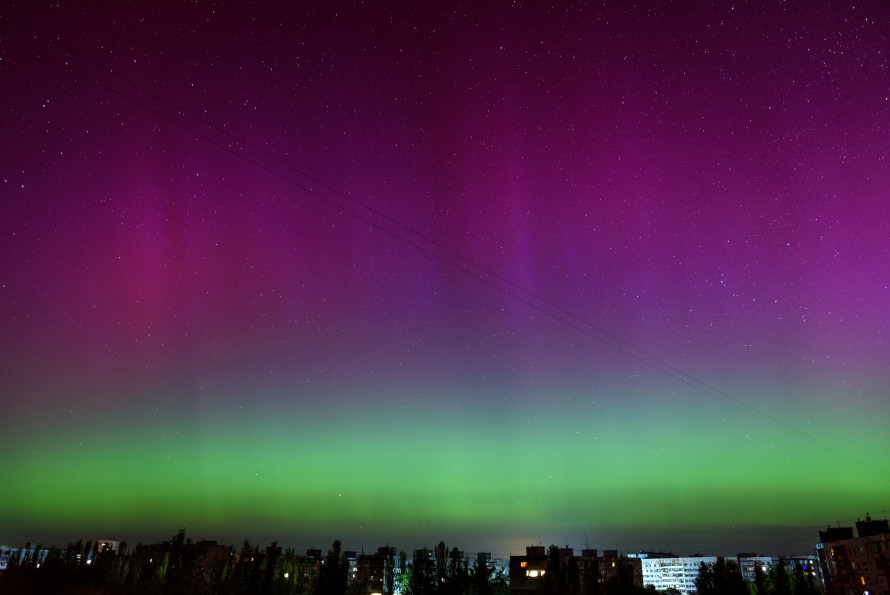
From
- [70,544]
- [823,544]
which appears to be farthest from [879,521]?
[70,544]

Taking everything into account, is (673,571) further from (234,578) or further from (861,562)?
(234,578)

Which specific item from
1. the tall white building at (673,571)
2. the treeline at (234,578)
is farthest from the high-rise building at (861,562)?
the tall white building at (673,571)

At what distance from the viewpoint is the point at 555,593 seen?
57.1 metres

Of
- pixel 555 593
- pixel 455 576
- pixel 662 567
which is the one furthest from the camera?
pixel 662 567

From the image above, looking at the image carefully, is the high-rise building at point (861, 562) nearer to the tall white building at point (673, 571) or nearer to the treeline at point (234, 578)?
the treeline at point (234, 578)

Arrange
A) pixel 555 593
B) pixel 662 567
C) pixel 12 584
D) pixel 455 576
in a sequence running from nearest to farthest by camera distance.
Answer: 1. pixel 12 584
2. pixel 555 593
3. pixel 455 576
4. pixel 662 567

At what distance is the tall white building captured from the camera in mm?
164500

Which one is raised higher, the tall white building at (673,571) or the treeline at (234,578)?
the treeline at (234,578)

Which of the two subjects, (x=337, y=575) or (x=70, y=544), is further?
(x=70, y=544)

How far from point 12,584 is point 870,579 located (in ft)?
275

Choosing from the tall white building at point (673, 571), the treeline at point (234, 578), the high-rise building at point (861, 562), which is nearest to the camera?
the treeline at point (234, 578)

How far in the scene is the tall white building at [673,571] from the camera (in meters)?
164

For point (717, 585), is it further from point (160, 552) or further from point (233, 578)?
point (160, 552)

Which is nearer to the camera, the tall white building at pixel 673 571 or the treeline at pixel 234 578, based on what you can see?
the treeline at pixel 234 578
